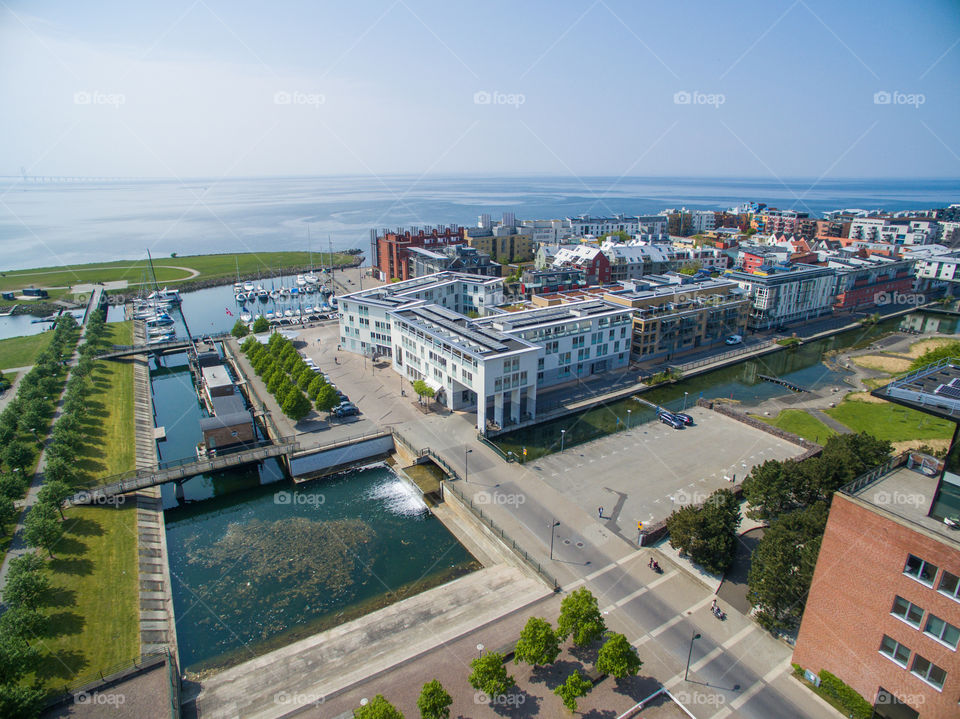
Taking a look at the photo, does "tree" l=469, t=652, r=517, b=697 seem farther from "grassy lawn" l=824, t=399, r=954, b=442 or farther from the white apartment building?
"grassy lawn" l=824, t=399, r=954, b=442

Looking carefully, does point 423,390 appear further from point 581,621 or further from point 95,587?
point 581,621

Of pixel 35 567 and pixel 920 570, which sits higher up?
pixel 920 570

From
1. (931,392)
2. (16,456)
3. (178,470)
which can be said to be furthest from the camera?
(178,470)

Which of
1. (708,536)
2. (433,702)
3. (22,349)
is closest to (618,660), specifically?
(433,702)

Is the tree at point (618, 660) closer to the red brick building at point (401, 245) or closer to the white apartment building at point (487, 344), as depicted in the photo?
the white apartment building at point (487, 344)

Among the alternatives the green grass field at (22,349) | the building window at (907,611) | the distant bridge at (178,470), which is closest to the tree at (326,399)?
the distant bridge at (178,470)
